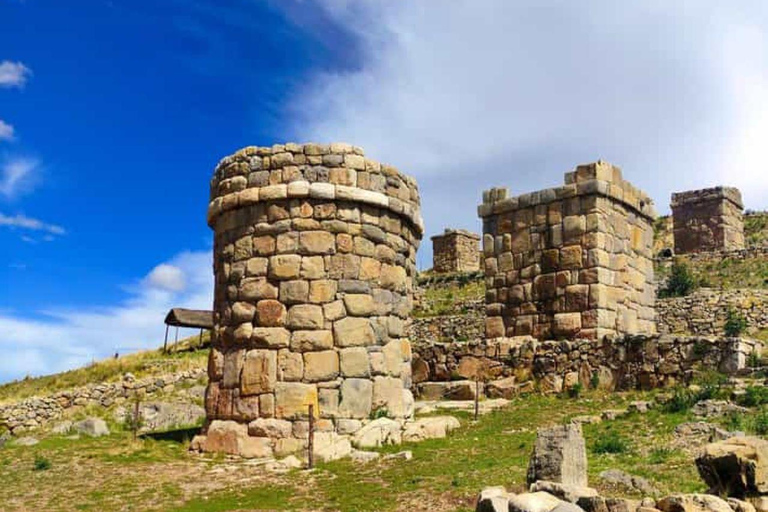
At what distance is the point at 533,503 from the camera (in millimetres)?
5848

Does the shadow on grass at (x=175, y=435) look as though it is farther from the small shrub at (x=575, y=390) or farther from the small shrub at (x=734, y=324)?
the small shrub at (x=734, y=324)

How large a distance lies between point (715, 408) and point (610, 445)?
2044 millimetres

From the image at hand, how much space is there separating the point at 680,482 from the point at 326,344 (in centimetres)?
507

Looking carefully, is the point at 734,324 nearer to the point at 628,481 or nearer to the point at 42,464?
the point at 628,481

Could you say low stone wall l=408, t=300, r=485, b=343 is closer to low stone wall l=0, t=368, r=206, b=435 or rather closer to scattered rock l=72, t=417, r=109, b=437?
low stone wall l=0, t=368, r=206, b=435

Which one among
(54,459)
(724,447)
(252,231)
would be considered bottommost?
(54,459)

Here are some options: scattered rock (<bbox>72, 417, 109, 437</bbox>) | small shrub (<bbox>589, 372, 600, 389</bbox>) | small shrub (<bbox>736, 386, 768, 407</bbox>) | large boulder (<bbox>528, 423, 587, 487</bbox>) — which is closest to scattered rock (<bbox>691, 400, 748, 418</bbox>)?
small shrub (<bbox>736, 386, 768, 407</bbox>)

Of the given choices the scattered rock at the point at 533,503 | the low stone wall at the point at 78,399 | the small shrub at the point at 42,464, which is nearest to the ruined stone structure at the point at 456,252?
the low stone wall at the point at 78,399

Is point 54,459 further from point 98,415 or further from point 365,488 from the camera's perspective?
point 98,415

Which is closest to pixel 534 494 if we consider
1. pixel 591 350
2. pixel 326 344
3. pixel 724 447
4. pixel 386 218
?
pixel 724 447

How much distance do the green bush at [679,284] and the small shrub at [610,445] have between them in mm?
19117

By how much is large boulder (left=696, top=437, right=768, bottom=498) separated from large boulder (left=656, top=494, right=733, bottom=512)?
0.62m

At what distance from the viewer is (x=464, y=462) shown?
29.2 ft

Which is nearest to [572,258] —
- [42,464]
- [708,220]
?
[42,464]
